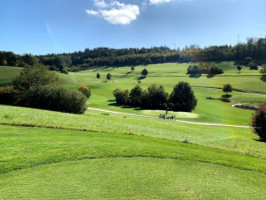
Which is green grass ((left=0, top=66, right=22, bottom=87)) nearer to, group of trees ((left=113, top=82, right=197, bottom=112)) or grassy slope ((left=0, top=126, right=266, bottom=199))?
group of trees ((left=113, top=82, right=197, bottom=112))

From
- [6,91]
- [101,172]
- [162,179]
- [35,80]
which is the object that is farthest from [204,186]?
[35,80]

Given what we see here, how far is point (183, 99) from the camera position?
181ft

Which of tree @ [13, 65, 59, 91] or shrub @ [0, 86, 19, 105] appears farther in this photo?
tree @ [13, 65, 59, 91]

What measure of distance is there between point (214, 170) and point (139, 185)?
11.7ft

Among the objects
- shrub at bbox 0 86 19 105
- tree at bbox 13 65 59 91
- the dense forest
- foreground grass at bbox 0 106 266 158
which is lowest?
foreground grass at bbox 0 106 266 158

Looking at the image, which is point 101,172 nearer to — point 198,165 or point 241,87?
point 198,165

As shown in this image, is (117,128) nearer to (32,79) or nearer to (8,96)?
(8,96)

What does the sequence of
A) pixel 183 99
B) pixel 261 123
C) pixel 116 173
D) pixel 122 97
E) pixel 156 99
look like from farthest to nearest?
1. pixel 122 97
2. pixel 156 99
3. pixel 183 99
4. pixel 261 123
5. pixel 116 173

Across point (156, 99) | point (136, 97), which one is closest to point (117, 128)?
point (156, 99)

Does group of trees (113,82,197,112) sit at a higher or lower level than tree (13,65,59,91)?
lower

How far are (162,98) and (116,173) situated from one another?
54168 millimetres

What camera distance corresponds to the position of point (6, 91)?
2434 centimetres

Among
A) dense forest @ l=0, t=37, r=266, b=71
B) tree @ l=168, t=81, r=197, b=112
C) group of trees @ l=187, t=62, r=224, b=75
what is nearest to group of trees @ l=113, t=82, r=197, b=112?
tree @ l=168, t=81, r=197, b=112

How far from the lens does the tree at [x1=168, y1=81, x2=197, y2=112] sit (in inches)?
2130
